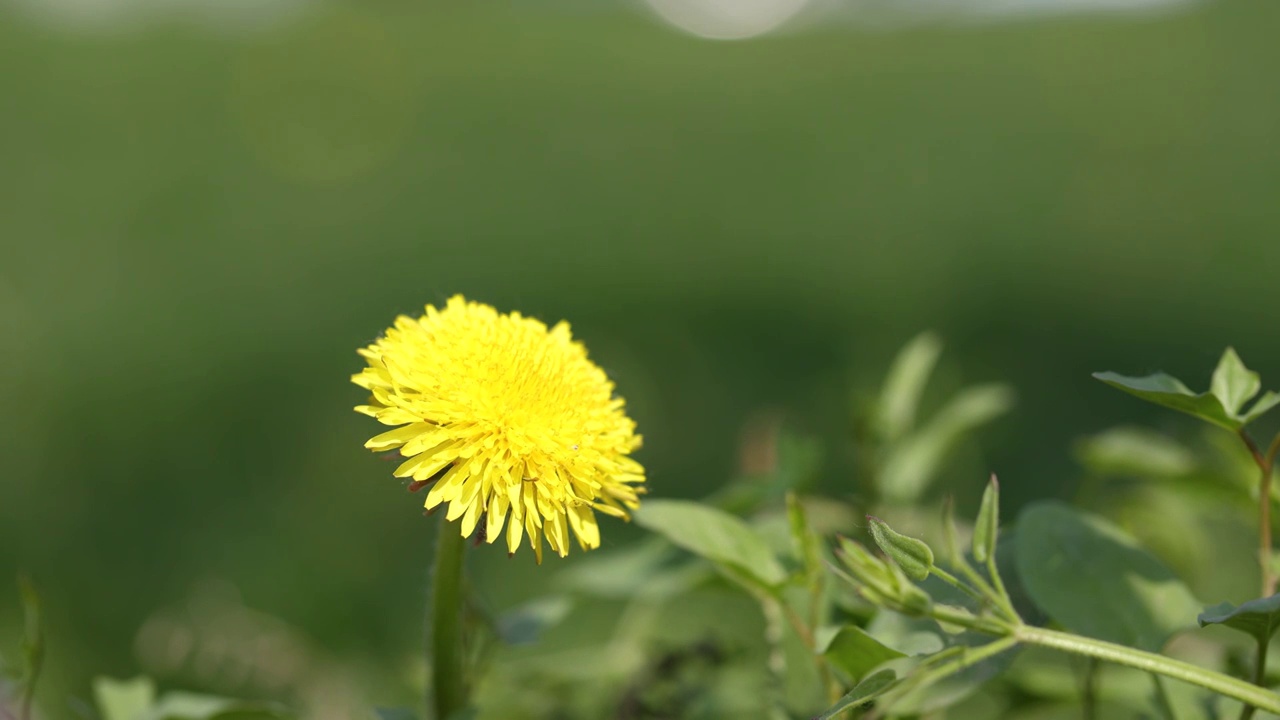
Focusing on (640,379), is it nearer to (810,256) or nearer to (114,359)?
(810,256)

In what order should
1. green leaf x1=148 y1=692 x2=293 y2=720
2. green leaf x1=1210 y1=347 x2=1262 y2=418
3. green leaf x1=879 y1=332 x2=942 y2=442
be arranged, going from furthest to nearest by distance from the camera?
green leaf x1=879 y1=332 x2=942 y2=442, green leaf x1=148 y1=692 x2=293 y2=720, green leaf x1=1210 y1=347 x2=1262 y2=418

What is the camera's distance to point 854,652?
0.64m

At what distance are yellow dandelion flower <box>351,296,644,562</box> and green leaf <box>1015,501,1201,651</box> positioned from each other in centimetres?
26

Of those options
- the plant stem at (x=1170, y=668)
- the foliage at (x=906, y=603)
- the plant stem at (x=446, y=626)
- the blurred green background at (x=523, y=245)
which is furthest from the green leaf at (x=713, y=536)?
the blurred green background at (x=523, y=245)

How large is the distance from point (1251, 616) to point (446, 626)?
1.52 feet

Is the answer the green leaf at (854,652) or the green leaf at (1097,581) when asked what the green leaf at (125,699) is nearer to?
the green leaf at (854,652)

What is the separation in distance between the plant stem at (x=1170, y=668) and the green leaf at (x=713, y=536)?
0.74 feet

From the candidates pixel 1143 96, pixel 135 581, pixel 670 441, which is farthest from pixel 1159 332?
pixel 135 581

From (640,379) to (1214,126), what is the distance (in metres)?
2.16

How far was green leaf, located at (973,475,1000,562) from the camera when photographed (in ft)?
1.81

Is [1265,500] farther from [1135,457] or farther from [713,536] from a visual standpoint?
[713,536]

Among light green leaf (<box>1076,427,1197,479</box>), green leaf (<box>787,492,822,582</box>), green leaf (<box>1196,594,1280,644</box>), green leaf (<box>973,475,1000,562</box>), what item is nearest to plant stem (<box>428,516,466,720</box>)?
green leaf (<box>787,492,822,582</box>)

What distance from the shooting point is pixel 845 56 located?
4.29m

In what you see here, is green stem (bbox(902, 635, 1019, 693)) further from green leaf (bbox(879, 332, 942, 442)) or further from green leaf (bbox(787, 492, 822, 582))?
green leaf (bbox(879, 332, 942, 442))
